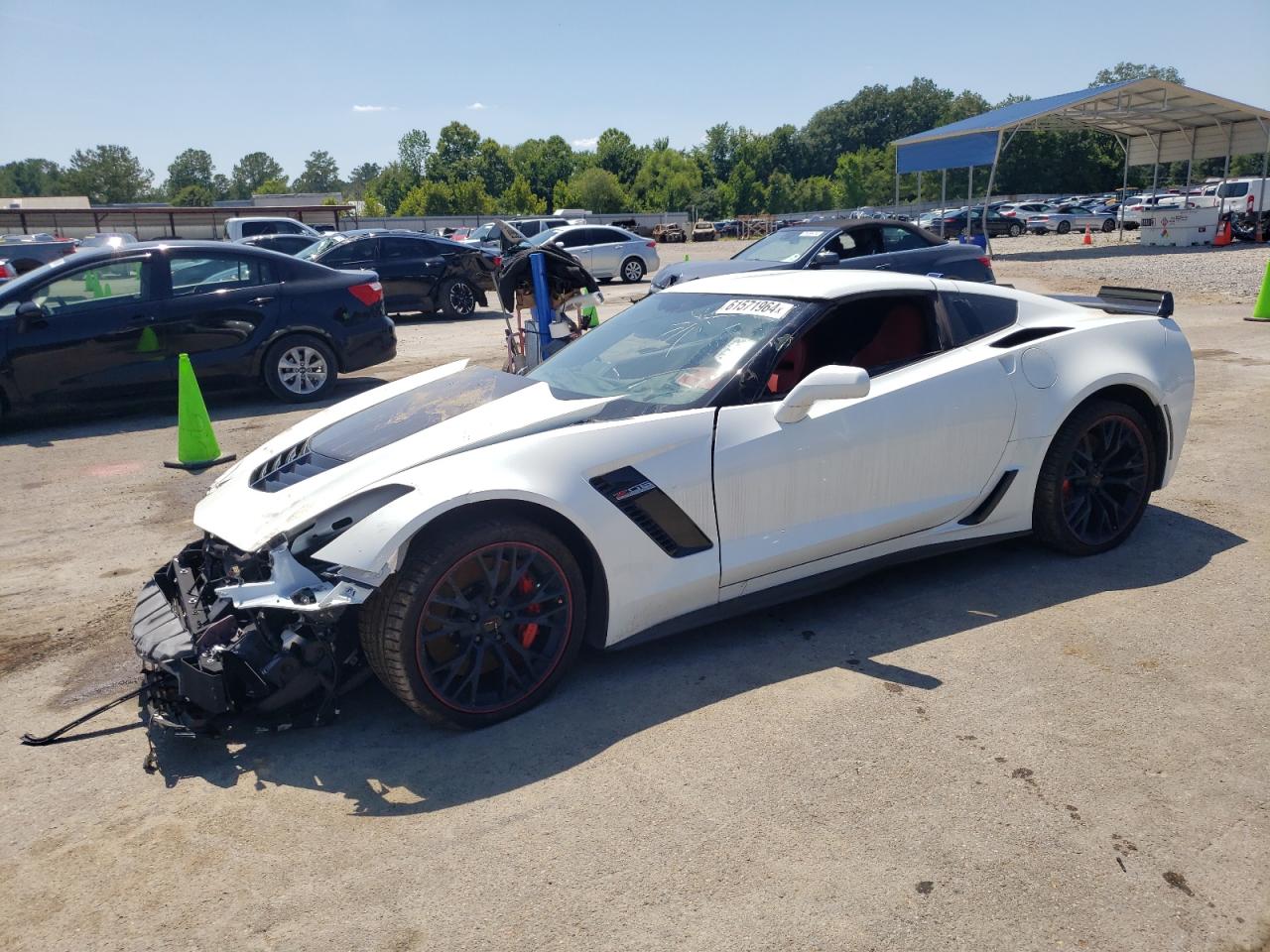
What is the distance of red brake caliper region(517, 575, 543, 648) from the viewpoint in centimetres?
338

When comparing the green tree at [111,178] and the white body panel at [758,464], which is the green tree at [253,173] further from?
the white body panel at [758,464]

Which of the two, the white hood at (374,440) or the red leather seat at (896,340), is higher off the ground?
the red leather seat at (896,340)

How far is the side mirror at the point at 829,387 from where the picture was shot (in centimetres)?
361

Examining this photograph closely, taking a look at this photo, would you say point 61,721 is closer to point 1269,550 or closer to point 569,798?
point 569,798

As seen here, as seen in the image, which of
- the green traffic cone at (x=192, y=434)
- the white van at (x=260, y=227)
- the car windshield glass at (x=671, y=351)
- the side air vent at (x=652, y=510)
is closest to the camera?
the side air vent at (x=652, y=510)

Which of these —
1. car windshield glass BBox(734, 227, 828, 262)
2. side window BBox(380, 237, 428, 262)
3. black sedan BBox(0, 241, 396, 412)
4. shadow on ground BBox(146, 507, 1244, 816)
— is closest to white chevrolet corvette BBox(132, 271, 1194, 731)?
shadow on ground BBox(146, 507, 1244, 816)

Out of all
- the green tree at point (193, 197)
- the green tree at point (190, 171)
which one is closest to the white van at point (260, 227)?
the green tree at point (193, 197)

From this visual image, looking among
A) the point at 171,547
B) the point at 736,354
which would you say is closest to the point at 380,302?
the point at 171,547

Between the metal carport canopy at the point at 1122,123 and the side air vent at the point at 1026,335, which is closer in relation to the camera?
the side air vent at the point at 1026,335

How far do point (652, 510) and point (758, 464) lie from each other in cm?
47

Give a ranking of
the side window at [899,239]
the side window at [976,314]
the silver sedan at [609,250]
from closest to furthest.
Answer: the side window at [976,314], the side window at [899,239], the silver sedan at [609,250]

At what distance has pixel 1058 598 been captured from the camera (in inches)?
170

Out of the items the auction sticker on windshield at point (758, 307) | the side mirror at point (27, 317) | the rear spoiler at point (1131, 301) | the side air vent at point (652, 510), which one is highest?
the auction sticker on windshield at point (758, 307)

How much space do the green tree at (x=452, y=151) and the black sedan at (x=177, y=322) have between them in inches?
4431
